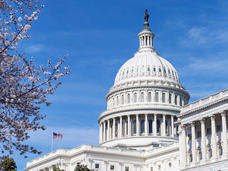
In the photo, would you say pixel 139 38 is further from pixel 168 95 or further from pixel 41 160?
pixel 41 160

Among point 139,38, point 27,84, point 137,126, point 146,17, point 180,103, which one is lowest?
point 27,84

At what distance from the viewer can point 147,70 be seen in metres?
155

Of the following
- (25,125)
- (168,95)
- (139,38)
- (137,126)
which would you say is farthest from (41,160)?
(25,125)

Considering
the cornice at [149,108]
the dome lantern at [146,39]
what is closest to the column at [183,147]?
the cornice at [149,108]

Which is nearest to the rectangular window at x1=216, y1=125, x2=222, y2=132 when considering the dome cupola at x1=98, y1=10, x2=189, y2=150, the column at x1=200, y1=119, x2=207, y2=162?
the column at x1=200, y1=119, x2=207, y2=162

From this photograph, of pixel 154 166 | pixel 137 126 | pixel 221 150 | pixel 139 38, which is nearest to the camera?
pixel 221 150

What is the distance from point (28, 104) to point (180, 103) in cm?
12853

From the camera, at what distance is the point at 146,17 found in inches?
7111

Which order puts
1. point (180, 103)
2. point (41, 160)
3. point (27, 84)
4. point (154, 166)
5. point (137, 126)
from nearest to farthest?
1. point (27, 84)
2. point (154, 166)
3. point (41, 160)
4. point (137, 126)
5. point (180, 103)

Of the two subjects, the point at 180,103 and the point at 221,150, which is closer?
the point at 221,150

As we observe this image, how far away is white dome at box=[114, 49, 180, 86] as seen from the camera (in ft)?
505

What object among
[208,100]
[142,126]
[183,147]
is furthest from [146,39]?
[208,100]

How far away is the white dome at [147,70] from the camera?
154 meters

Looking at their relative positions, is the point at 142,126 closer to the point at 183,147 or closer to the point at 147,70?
the point at 147,70
